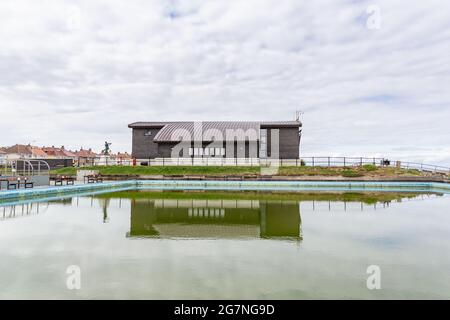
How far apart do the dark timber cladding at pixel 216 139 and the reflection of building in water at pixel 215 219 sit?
20.5m

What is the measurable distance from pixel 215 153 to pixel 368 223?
92.1 ft

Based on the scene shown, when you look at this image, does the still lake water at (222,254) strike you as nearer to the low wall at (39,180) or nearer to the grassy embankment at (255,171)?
the low wall at (39,180)

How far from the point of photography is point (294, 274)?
265 inches

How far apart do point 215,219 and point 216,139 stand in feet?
85.1

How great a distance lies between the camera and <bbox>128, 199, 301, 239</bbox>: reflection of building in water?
1073cm

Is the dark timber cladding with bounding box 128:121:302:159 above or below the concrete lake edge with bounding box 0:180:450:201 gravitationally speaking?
above

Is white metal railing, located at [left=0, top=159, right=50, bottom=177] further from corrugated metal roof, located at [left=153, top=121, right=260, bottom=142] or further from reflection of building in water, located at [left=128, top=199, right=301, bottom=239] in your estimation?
corrugated metal roof, located at [left=153, top=121, right=260, bottom=142]

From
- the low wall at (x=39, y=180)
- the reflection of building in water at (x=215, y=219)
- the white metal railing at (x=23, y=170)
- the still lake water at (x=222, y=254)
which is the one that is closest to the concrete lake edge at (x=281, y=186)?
the low wall at (x=39, y=180)

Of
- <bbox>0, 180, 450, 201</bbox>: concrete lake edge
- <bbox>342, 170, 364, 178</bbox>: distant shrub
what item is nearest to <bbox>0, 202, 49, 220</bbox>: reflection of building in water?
<bbox>0, 180, 450, 201</bbox>: concrete lake edge

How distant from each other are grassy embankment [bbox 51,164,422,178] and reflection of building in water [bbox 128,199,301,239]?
Answer: 16.5 meters

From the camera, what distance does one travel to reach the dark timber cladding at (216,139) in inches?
1538

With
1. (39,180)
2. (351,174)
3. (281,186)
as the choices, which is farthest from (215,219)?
(351,174)
